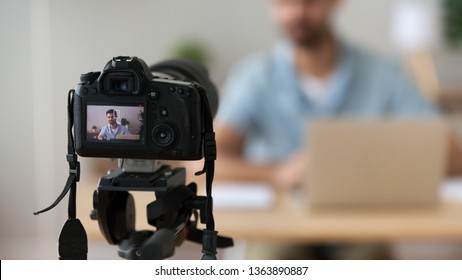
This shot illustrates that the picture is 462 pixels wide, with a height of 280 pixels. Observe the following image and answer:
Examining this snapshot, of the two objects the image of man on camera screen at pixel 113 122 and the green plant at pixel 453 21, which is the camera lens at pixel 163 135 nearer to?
the image of man on camera screen at pixel 113 122

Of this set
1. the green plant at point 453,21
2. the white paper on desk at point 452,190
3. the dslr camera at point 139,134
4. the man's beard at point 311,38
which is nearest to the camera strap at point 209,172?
the dslr camera at point 139,134

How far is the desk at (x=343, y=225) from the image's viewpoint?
117 centimetres

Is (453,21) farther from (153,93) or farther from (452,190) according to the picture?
Answer: (153,93)

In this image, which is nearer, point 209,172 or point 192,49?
point 209,172

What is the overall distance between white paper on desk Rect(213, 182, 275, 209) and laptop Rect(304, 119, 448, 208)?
4.8 inches

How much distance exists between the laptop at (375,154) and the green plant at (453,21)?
1.52m

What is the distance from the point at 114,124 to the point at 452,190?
1168 mm

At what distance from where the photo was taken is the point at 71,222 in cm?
42

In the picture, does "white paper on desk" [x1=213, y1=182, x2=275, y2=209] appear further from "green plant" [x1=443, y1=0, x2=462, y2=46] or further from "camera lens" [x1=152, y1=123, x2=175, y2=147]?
"green plant" [x1=443, y1=0, x2=462, y2=46]

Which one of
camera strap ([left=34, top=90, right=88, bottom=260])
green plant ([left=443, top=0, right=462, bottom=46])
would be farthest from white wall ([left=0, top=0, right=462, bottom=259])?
green plant ([left=443, top=0, right=462, bottom=46])

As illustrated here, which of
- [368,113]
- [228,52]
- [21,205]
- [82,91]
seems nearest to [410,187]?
[368,113]

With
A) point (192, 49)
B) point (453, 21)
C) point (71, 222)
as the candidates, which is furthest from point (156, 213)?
point (453, 21)
